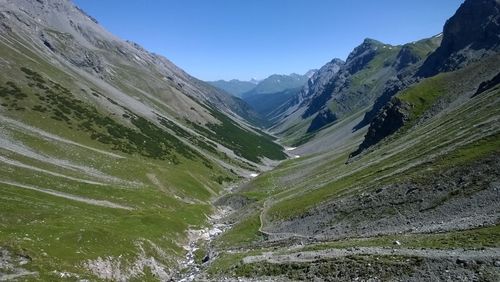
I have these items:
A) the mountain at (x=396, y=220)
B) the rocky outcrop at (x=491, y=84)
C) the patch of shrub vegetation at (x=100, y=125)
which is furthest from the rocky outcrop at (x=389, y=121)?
the patch of shrub vegetation at (x=100, y=125)

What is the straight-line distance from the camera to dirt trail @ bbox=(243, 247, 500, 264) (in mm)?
36684

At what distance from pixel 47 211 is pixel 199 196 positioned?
54623 millimetres

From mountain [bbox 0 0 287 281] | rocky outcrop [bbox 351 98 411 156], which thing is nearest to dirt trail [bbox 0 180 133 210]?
mountain [bbox 0 0 287 281]

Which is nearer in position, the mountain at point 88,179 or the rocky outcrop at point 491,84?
the mountain at point 88,179

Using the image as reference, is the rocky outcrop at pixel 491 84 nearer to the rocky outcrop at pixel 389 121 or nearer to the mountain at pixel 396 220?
the mountain at pixel 396 220

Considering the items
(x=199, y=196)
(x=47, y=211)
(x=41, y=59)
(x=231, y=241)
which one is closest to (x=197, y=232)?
(x=231, y=241)

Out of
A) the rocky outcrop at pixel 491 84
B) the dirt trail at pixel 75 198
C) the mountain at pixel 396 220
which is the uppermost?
the rocky outcrop at pixel 491 84

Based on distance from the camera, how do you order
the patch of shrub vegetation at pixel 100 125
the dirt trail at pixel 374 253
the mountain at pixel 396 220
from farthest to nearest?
1. the patch of shrub vegetation at pixel 100 125
2. the mountain at pixel 396 220
3. the dirt trail at pixel 374 253

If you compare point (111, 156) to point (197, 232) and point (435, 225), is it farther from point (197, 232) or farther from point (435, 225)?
point (435, 225)

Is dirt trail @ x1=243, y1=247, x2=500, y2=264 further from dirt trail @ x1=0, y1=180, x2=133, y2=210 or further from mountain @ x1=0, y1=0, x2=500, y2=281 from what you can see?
dirt trail @ x1=0, y1=180, x2=133, y2=210

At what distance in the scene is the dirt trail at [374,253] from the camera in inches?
1444

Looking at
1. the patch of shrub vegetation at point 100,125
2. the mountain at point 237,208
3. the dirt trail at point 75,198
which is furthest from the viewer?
the patch of shrub vegetation at point 100,125

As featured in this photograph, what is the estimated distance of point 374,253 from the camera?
42.8 m

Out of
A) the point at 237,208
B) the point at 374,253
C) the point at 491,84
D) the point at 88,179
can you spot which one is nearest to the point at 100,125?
the point at 88,179
